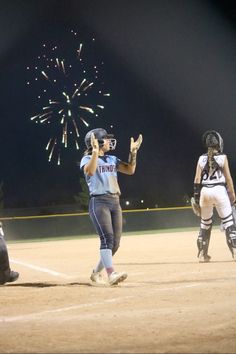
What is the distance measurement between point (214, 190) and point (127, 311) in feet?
16.4

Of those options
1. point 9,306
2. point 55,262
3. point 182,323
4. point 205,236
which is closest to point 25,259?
point 55,262

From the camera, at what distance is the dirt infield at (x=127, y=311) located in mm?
4941

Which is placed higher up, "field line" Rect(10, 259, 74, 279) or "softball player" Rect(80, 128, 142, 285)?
"softball player" Rect(80, 128, 142, 285)

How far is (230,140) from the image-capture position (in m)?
54.1

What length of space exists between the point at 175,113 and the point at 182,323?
49.7m

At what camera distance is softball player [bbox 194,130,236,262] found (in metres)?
11.1

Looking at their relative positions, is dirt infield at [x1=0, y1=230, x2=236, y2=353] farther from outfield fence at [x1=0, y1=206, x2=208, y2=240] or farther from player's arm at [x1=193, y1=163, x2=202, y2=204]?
outfield fence at [x1=0, y1=206, x2=208, y2=240]

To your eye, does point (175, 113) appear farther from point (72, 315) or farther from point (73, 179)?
point (72, 315)

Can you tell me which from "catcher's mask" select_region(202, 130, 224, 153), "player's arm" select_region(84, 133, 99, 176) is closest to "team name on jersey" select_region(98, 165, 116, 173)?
"player's arm" select_region(84, 133, 99, 176)

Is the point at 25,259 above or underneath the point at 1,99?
underneath

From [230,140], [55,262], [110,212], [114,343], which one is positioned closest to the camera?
[114,343]

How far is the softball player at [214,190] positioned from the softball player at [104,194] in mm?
2632

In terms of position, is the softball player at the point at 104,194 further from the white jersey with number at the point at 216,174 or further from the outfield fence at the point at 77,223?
the outfield fence at the point at 77,223

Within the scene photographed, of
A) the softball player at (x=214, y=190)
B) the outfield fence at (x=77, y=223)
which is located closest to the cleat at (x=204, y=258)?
the softball player at (x=214, y=190)
